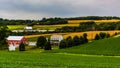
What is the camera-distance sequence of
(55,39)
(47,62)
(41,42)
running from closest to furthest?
(47,62)
(41,42)
(55,39)

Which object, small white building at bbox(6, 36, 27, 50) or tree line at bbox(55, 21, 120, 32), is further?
tree line at bbox(55, 21, 120, 32)

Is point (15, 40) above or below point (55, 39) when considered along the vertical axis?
below

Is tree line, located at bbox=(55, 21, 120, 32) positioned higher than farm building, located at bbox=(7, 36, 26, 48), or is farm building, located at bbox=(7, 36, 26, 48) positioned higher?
tree line, located at bbox=(55, 21, 120, 32)

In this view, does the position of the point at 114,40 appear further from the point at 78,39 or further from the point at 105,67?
the point at 105,67

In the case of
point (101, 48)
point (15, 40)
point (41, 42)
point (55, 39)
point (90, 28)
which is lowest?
point (15, 40)

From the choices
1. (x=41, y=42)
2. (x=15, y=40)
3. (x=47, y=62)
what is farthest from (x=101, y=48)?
(x=15, y=40)

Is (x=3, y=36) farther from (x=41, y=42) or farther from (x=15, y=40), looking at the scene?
(x=41, y=42)

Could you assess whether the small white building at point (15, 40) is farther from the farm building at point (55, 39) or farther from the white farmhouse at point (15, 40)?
the farm building at point (55, 39)

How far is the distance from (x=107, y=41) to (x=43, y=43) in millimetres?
21723

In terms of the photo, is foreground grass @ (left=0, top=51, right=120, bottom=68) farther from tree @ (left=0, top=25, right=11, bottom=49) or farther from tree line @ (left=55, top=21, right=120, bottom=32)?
tree line @ (left=55, top=21, right=120, bottom=32)

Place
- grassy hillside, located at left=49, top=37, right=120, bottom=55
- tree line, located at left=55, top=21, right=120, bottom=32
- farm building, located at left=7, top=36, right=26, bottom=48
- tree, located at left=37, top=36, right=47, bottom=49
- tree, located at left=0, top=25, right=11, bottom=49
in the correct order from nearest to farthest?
grassy hillside, located at left=49, top=37, right=120, bottom=55
tree, located at left=37, top=36, right=47, bottom=49
tree, located at left=0, top=25, right=11, bottom=49
farm building, located at left=7, top=36, right=26, bottom=48
tree line, located at left=55, top=21, right=120, bottom=32

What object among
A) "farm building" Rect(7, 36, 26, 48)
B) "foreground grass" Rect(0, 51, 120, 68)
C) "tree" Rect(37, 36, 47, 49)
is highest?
"foreground grass" Rect(0, 51, 120, 68)

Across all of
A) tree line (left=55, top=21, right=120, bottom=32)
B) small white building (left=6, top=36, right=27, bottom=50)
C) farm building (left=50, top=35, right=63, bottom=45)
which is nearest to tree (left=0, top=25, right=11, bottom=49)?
A: small white building (left=6, top=36, right=27, bottom=50)

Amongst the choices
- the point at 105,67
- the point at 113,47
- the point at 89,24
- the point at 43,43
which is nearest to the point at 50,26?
the point at 89,24
